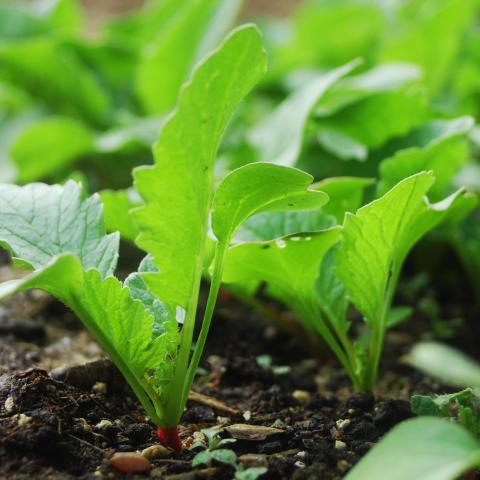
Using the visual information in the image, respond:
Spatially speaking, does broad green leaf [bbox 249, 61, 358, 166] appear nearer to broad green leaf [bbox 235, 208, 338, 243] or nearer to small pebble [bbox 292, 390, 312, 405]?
broad green leaf [bbox 235, 208, 338, 243]

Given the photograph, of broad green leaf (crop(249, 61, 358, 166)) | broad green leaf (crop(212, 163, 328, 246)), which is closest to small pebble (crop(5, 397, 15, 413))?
broad green leaf (crop(212, 163, 328, 246))

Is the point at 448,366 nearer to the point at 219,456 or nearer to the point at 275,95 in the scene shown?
the point at 219,456

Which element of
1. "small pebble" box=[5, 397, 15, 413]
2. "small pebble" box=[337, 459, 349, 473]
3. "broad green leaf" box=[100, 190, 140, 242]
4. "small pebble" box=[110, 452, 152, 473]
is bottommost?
"small pebble" box=[337, 459, 349, 473]

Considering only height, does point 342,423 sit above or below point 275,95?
below

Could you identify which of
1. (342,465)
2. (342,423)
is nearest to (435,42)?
(342,423)

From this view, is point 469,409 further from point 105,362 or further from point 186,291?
point 105,362

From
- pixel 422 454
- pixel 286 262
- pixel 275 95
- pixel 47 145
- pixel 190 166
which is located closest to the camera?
pixel 422 454

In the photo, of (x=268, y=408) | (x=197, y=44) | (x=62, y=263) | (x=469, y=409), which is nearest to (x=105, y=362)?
(x=268, y=408)

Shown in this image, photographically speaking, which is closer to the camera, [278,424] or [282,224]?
[278,424]
